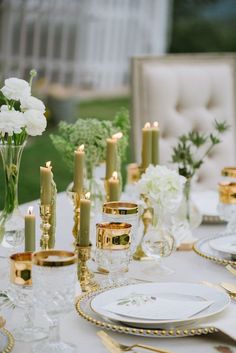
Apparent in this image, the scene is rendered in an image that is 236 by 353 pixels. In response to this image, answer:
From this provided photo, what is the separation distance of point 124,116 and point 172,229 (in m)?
0.37

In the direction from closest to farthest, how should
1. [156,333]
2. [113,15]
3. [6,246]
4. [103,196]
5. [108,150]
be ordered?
[156,333]
[6,246]
[108,150]
[103,196]
[113,15]

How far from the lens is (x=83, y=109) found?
10648 millimetres

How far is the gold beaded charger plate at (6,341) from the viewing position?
52.1 inches

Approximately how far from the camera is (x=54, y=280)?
1.28m

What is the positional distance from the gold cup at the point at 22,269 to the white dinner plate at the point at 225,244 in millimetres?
668

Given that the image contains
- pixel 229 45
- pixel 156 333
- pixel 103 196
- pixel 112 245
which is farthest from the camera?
pixel 229 45

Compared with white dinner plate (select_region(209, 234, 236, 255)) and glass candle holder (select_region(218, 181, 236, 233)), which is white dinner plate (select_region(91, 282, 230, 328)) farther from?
glass candle holder (select_region(218, 181, 236, 233))

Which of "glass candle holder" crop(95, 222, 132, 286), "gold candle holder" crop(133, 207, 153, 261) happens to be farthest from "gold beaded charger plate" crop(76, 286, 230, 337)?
"gold candle holder" crop(133, 207, 153, 261)

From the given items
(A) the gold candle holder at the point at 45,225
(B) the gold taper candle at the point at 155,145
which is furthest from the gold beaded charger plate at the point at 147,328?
(B) the gold taper candle at the point at 155,145

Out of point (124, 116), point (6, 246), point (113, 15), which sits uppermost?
point (113, 15)

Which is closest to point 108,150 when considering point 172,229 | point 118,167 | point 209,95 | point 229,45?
point 118,167

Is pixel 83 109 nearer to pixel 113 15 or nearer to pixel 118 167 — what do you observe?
pixel 113 15

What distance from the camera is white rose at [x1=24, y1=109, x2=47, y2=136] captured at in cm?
168

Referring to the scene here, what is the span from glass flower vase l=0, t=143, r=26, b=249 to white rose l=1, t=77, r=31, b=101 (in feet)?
0.35
